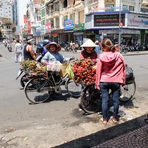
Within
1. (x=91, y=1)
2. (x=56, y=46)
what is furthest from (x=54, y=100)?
(x=91, y=1)

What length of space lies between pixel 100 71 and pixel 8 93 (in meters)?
3.72

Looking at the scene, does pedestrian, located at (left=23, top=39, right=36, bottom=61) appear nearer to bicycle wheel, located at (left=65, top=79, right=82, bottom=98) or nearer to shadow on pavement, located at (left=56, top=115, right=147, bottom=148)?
bicycle wheel, located at (left=65, top=79, right=82, bottom=98)

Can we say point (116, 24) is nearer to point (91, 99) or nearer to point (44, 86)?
point (44, 86)

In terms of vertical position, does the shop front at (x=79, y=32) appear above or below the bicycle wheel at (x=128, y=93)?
above

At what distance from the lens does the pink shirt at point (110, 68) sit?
343 centimetres

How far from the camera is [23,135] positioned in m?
3.23

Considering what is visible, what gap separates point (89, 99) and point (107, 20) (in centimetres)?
2251

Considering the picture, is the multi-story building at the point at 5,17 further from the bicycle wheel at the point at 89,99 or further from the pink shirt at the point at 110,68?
the pink shirt at the point at 110,68

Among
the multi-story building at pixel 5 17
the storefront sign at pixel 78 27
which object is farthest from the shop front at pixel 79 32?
the multi-story building at pixel 5 17

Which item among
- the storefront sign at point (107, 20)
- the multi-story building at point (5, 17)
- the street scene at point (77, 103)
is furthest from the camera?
the multi-story building at point (5, 17)

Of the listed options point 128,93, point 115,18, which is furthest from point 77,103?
point 115,18

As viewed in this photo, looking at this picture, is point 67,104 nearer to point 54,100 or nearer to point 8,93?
point 54,100

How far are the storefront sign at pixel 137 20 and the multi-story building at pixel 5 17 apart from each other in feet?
344

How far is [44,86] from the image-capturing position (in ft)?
15.9
